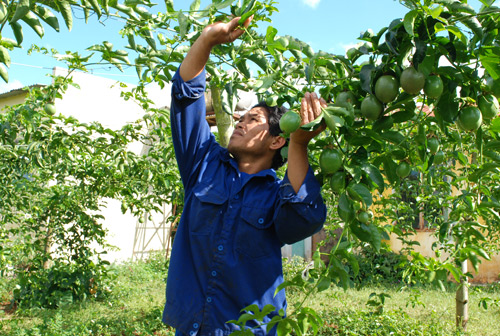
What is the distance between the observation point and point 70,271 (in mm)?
5445

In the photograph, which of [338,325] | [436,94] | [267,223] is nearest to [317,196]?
[267,223]

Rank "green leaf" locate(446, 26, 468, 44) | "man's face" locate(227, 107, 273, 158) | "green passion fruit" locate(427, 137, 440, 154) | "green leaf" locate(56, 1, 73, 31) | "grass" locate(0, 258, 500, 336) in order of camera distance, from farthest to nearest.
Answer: "grass" locate(0, 258, 500, 336) < "man's face" locate(227, 107, 273, 158) < "green passion fruit" locate(427, 137, 440, 154) < "green leaf" locate(56, 1, 73, 31) < "green leaf" locate(446, 26, 468, 44)

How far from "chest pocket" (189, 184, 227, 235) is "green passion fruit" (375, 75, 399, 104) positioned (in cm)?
79

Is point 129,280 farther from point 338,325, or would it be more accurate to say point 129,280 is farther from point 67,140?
point 67,140

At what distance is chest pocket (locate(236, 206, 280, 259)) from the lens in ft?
4.87

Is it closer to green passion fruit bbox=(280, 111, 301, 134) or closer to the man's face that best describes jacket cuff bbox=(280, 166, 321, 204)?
green passion fruit bbox=(280, 111, 301, 134)

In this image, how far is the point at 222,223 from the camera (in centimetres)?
155

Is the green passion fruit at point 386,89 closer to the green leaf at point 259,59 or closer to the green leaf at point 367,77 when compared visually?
the green leaf at point 367,77

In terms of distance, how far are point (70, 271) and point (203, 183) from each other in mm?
4609

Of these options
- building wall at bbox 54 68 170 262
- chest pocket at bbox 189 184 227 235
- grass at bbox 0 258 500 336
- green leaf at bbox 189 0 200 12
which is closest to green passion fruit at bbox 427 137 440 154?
chest pocket at bbox 189 184 227 235

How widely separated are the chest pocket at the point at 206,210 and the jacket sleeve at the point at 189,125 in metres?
0.12

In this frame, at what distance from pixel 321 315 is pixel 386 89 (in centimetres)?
413

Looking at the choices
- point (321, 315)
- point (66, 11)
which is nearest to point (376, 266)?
point (321, 315)

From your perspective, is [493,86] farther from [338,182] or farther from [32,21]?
[32,21]
